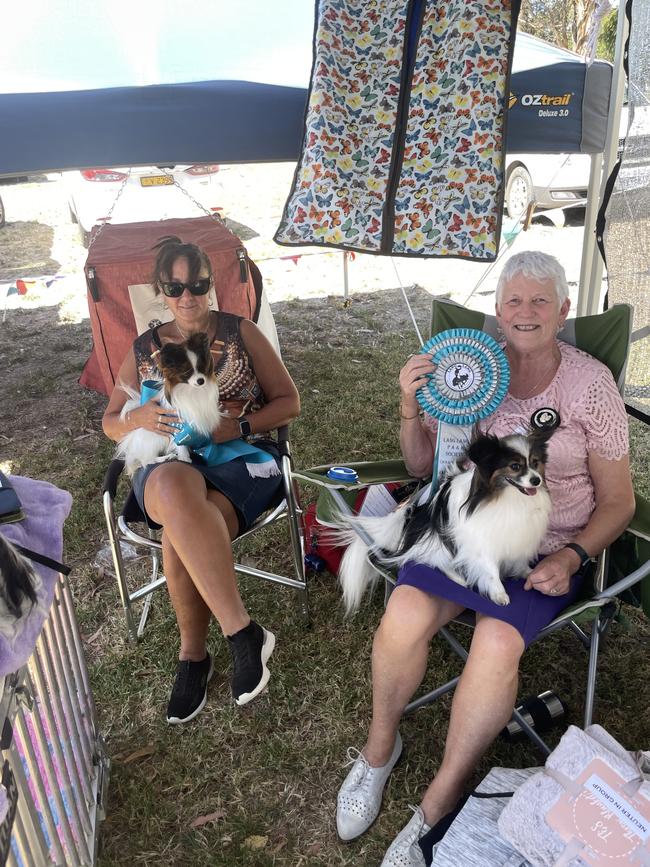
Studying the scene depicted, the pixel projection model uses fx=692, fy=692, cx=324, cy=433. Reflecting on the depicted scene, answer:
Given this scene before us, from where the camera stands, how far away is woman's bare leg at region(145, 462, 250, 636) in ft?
6.63

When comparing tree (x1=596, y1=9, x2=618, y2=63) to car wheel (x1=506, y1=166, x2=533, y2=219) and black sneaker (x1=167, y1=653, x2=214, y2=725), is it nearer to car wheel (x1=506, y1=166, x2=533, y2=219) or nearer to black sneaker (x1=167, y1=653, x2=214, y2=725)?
car wheel (x1=506, y1=166, x2=533, y2=219)

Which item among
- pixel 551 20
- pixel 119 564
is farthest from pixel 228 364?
pixel 551 20

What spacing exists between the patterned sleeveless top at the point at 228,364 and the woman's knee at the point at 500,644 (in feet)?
3.49

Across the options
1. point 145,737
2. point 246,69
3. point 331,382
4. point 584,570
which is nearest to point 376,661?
point 584,570

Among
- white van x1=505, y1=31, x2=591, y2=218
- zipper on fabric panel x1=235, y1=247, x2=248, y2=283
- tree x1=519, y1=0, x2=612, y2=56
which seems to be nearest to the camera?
zipper on fabric panel x1=235, y1=247, x2=248, y2=283

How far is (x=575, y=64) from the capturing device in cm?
272

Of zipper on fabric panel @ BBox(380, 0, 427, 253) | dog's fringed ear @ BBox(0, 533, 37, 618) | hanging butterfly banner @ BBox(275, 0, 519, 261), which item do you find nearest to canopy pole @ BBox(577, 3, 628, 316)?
hanging butterfly banner @ BBox(275, 0, 519, 261)

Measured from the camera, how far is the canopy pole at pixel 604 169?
2496 mm

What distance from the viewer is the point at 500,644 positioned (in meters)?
1.63

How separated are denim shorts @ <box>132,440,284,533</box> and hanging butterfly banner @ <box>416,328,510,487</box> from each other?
0.63 metres

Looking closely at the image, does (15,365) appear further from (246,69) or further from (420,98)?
(420,98)

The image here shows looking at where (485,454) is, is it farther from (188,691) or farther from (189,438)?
(188,691)

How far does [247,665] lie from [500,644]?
782 millimetres

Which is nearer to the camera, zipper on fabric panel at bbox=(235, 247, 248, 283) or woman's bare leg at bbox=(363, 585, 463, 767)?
woman's bare leg at bbox=(363, 585, 463, 767)
